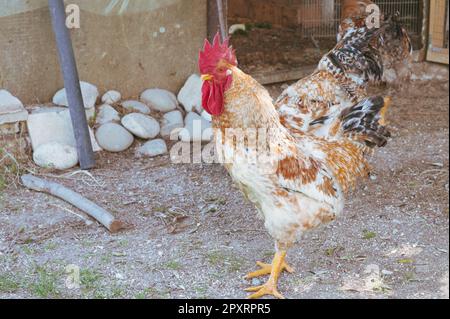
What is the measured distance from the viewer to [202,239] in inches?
185

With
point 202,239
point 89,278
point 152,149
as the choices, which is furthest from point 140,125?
point 89,278

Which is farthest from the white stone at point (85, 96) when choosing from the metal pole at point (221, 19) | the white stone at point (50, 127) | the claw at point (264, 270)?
the claw at point (264, 270)

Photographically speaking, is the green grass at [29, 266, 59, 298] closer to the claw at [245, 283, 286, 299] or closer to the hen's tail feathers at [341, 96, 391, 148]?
the claw at [245, 283, 286, 299]

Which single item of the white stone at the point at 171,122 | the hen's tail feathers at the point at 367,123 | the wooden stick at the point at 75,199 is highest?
the hen's tail feathers at the point at 367,123

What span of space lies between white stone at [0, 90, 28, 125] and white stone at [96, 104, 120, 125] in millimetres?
707

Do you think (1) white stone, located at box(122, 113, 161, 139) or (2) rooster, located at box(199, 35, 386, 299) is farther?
(1) white stone, located at box(122, 113, 161, 139)

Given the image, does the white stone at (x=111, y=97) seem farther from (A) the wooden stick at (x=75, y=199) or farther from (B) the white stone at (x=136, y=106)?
(A) the wooden stick at (x=75, y=199)

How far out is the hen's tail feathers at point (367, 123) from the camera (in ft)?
14.0

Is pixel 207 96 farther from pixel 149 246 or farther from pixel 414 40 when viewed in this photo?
pixel 414 40

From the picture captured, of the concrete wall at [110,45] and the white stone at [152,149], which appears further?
the white stone at [152,149]

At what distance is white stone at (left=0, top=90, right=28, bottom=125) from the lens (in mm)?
5520

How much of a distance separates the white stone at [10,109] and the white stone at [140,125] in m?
0.90

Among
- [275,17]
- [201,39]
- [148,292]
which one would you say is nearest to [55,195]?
[148,292]

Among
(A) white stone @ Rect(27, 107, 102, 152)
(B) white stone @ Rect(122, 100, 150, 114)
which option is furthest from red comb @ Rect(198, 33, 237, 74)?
(B) white stone @ Rect(122, 100, 150, 114)
